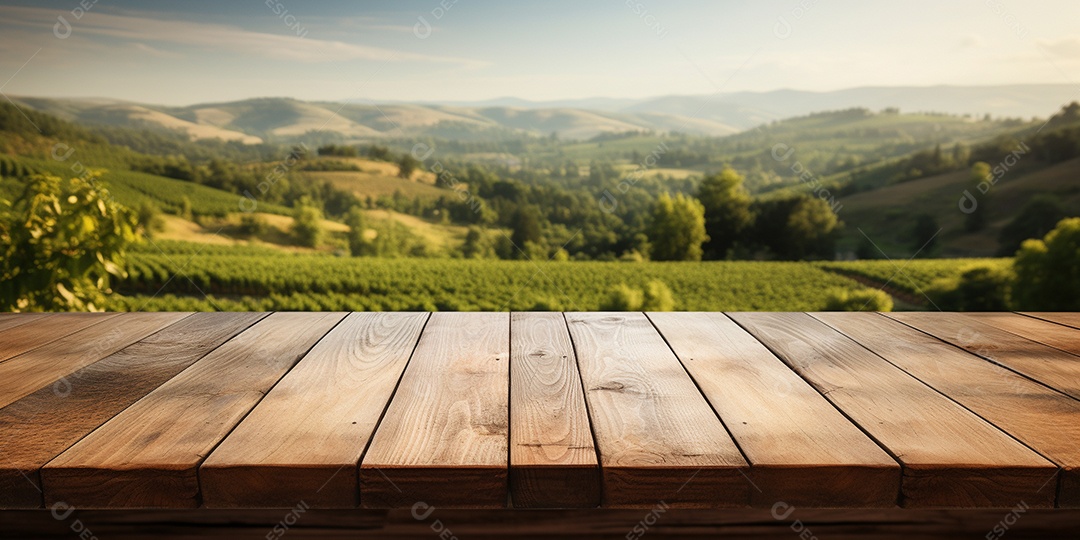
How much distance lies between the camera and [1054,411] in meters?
0.96

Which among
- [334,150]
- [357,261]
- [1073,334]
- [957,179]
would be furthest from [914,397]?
[957,179]

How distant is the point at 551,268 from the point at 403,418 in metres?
13.4

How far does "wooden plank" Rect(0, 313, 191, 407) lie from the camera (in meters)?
1.08

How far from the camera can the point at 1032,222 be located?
1094 centimetres

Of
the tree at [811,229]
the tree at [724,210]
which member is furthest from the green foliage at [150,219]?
the tree at [811,229]

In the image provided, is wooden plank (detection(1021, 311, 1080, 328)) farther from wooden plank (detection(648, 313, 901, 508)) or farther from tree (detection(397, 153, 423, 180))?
tree (detection(397, 153, 423, 180))

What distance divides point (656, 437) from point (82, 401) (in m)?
0.86

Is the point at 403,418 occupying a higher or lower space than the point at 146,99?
lower

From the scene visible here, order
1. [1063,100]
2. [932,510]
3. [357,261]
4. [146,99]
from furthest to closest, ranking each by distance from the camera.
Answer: [357,261] < [1063,100] < [146,99] < [932,510]

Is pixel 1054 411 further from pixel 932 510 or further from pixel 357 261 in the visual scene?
pixel 357 261

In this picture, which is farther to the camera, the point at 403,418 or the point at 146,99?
the point at 146,99

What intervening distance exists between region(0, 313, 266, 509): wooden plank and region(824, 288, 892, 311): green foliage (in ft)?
47.5

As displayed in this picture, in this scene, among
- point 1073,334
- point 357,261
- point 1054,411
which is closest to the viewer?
point 1054,411

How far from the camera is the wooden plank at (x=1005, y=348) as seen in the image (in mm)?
1134
